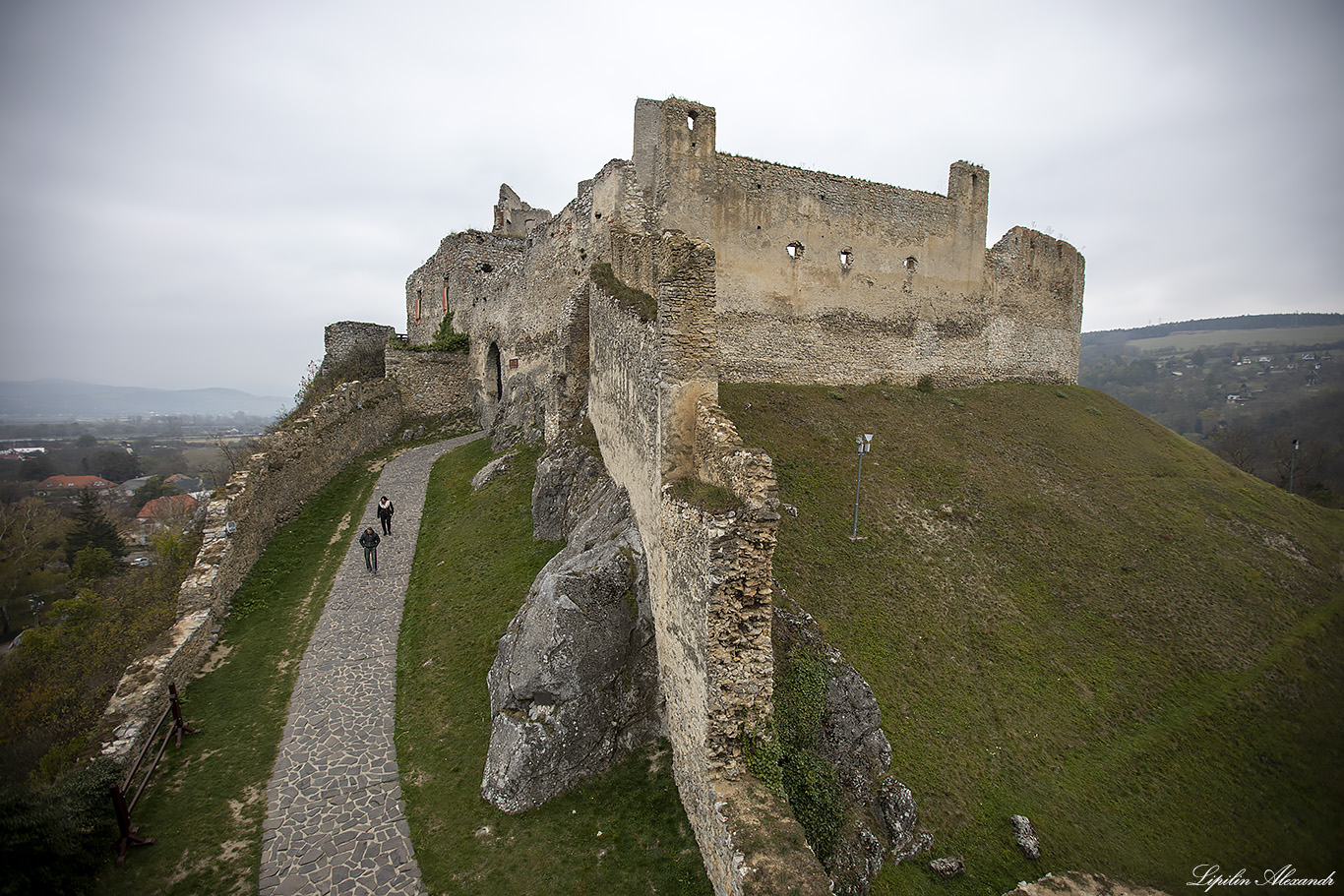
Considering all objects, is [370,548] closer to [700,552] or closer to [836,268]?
[700,552]

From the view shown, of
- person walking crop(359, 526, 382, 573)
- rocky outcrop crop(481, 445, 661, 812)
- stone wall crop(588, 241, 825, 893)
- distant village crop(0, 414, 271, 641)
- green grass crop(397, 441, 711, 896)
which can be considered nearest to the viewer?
green grass crop(397, 441, 711, 896)

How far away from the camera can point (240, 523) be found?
14.4m

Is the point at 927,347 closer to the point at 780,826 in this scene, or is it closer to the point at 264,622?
the point at 780,826

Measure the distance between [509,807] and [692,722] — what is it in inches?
121

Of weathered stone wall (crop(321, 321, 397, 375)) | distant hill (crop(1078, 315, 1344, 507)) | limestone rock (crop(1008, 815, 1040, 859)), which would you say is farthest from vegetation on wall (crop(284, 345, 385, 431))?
distant hill (crop(1078, 315, 1344, 507))

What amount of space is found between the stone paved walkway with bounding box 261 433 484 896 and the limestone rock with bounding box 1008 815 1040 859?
1005cm

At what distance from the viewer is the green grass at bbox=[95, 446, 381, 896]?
733 cm

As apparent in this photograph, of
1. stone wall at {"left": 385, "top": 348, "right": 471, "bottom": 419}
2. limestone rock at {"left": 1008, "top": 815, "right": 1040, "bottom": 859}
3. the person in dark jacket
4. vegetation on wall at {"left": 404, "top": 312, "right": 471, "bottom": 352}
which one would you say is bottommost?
limestone rock at {"left": 1008, "top": 815, "right": 1040, "bottom": 859}

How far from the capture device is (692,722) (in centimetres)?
845

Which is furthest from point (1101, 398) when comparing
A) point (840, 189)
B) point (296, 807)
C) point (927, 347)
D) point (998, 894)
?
point (296, 807)

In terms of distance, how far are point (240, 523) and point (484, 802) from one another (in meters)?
10.6

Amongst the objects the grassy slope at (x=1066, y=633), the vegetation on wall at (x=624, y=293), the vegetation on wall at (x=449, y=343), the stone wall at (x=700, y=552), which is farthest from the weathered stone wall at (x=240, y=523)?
the grassy slope at (x=1066, y=633)

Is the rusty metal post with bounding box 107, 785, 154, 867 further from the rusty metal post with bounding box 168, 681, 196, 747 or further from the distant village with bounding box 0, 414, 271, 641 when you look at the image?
the distant village with bounding box 0, 414, 271, 641

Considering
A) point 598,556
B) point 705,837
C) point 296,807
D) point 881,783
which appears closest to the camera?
point 705,837
